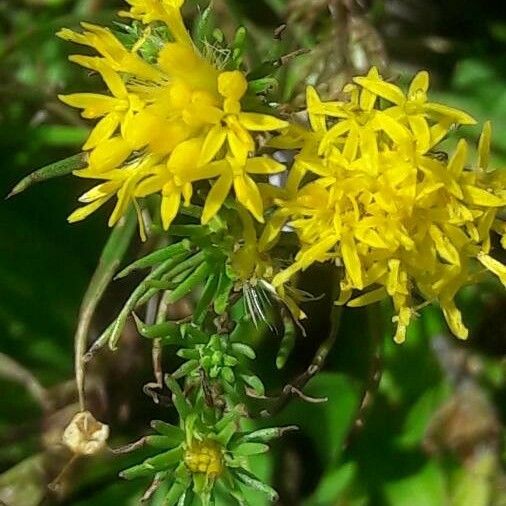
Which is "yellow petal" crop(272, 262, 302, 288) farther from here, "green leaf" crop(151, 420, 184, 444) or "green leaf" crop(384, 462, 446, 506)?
"green leaf" crop(384, 462, 446, 506)

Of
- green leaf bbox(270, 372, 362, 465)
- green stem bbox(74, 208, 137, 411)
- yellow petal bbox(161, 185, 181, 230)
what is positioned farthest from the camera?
green leaf bbox(270, 372, 362, 465)

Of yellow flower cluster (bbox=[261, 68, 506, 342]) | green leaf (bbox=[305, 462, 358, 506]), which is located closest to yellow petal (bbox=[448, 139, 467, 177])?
yellow flower cluster (bbox=[261, 68, 506, 342])

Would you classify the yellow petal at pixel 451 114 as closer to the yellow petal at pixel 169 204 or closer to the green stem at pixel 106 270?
the yellow petal at pixel 169 204

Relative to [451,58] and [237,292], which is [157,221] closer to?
[237,292]

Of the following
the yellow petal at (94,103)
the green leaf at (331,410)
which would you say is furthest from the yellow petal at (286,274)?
the green leaf at (331,410)

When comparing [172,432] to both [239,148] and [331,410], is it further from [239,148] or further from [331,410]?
[331,410]

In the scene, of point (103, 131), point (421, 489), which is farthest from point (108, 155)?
point (421, 489)
